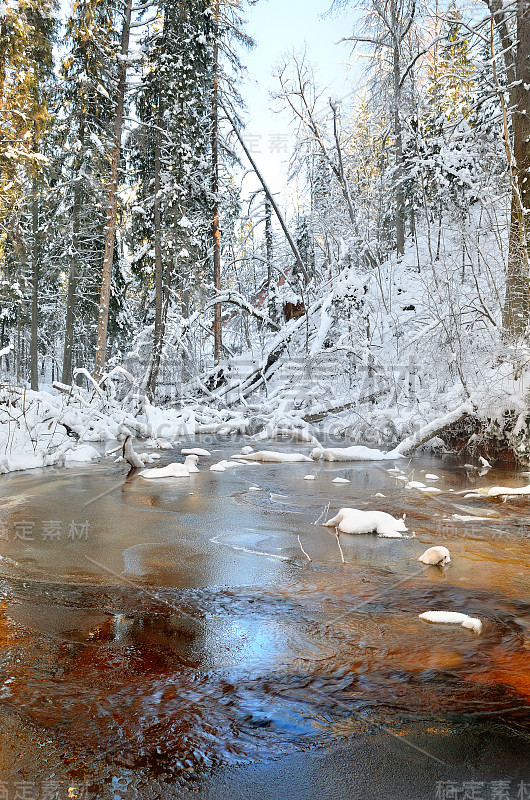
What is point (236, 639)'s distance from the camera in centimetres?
329

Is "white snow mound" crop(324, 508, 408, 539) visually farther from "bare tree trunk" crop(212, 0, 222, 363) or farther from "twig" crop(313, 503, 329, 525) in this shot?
"bare tree trunk" crop(212, 0, 222, 363)

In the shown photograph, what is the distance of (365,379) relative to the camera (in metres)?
13.9

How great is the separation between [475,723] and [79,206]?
19.1 meters

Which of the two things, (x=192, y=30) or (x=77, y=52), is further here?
(x=192, y=30)

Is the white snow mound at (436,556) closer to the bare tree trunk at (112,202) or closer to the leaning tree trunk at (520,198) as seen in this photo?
the leaning tree trunk at (520,198)

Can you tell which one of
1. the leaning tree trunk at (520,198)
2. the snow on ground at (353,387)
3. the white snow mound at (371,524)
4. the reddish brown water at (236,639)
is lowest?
the reddish brown water at (236,639)

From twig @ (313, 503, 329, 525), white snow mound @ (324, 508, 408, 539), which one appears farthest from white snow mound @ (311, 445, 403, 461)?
white snow mound @ (324, 508, 408, 539)

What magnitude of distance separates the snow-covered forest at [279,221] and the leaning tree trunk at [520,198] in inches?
1.5

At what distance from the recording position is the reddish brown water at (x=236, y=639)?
2.39 meters

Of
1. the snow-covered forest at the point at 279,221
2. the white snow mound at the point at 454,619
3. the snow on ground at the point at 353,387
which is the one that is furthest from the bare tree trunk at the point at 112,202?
the white snow mound at the point at 454,619

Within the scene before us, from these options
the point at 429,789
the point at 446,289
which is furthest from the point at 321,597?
the point at 446,289

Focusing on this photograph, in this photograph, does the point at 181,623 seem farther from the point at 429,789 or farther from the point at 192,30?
the point at 192,30

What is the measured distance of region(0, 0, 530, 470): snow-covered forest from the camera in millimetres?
10445

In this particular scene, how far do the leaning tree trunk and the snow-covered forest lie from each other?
1.5 inches
